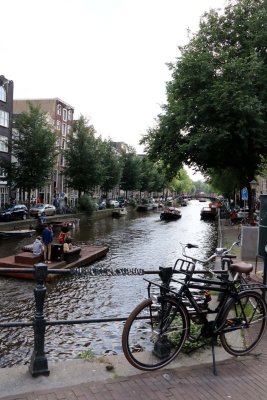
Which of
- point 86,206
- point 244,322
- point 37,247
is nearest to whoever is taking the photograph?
point 244,322

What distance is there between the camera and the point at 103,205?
60.3 metres

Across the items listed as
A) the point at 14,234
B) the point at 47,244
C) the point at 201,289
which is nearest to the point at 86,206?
the point at 14,234

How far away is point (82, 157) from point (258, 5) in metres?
29.4

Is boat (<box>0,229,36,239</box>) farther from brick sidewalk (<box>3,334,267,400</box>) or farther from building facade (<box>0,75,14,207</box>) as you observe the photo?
brick sidewalk (<box>3,334,267,400</box>)

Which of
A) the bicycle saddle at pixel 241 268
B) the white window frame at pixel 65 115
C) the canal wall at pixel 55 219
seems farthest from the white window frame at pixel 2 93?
the bicycle saddle at pixel 241 268

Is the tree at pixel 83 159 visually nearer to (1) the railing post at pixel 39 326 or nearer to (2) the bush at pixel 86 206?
(2) the bush at pixel 86 206

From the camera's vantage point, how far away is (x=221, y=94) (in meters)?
25.3

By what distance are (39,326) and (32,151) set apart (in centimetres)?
3755

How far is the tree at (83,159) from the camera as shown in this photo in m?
52.8

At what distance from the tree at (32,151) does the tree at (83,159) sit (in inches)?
418

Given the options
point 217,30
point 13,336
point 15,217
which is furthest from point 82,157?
point 13,336

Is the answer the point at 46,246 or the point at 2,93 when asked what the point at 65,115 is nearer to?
the point at 2,93

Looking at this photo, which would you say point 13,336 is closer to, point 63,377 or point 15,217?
point 63,377

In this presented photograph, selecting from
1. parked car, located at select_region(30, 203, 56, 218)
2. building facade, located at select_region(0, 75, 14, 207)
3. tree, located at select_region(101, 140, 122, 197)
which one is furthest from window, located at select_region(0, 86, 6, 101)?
tree, located at select_region(101, 140, 122, 197)
